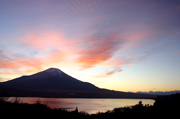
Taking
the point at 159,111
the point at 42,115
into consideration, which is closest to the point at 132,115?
the point at 159,111

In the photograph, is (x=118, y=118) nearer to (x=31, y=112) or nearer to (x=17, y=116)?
(x=31, y=112)

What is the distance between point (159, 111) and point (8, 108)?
36.8 ft

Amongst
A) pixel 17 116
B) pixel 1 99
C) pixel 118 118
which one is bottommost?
pixel 118 118

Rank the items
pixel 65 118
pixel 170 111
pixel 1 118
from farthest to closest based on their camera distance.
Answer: pixel 170 111 < pixel 65 118 < pixel 1 118

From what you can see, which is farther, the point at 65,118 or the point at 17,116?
the point at 65,118

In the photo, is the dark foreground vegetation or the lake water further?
the lake water

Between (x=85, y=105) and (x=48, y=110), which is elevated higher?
(x=48, y=110)

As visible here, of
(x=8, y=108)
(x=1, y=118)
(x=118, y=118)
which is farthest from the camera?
(x=118, y=118)

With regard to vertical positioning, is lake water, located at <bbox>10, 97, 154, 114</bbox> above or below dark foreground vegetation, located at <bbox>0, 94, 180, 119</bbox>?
below

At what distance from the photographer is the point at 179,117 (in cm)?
1155

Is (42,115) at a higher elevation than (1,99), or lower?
lower

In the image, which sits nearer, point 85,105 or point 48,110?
point 48,110

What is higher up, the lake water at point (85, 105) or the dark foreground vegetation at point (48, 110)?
the dark foreground vegetation at point (48, 110)

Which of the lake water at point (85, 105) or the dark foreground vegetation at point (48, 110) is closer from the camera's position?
the dark foreground vegetation at point (48, 110)
